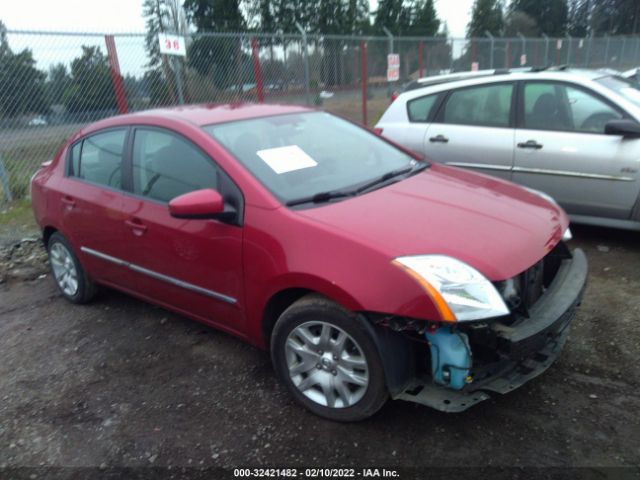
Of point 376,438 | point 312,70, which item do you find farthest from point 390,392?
point 312,70

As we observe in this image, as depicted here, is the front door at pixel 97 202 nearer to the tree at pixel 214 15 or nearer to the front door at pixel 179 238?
the front door at pixel 179 238

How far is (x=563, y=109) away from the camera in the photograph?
4797 mm

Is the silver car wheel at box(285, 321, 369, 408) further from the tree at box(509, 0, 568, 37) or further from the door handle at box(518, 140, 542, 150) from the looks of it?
the tree at box(509, 0, 568, 37)

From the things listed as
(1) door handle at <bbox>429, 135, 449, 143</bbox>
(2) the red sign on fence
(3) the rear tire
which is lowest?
(3) the rear tire

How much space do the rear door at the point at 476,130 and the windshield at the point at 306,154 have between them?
1.72m

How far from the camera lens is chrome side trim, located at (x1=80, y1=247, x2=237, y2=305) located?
3056 millimetres

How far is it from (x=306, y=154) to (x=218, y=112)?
73 centimetres

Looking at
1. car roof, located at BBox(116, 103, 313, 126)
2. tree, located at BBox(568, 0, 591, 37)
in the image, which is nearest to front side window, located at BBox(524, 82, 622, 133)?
car roof, located at BBox(116, 103, 313, 126)

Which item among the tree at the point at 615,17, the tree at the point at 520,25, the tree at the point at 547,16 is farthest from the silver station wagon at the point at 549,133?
the tree at the point at 615,17

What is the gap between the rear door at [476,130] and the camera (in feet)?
16.6

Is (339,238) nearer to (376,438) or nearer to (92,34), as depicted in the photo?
(376,438)

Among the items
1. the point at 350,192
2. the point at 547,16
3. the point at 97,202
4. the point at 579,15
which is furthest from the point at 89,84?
the point at 579,15

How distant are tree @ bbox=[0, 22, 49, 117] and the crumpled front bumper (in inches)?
264

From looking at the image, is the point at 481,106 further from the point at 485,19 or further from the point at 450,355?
the point at 485,19
